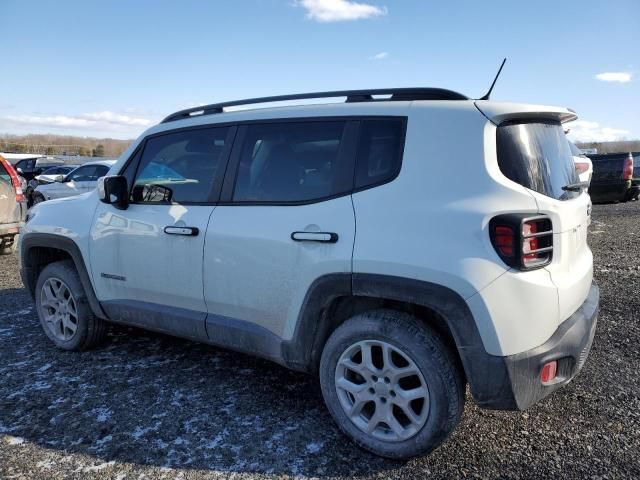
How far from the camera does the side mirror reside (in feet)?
11.8

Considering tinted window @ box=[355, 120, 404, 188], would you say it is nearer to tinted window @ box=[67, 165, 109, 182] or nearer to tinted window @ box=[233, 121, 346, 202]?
tinted window @ box=[233, 121, 346, 202]

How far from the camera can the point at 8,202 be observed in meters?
7.95

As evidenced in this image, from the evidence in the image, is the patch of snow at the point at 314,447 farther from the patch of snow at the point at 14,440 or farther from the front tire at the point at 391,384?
the patch of snow at the point at 14,440

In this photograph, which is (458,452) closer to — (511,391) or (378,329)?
(511,391)

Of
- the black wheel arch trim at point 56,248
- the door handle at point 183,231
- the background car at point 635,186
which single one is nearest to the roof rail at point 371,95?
the door handle at point 183,231

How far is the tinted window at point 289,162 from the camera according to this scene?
9.23 ft

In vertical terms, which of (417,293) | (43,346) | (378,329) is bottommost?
(43,346)

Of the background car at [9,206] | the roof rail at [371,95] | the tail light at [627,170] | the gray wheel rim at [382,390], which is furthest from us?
the tail light at [627,170]

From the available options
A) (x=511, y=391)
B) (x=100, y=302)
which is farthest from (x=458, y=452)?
(x=100, y=302)

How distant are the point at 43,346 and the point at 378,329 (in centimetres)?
320

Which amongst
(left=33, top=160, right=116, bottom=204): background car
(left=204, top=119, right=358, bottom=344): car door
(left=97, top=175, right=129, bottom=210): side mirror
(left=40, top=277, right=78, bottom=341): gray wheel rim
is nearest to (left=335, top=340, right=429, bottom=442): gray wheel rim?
(left=204, top=119, right=358, bottom=344): car door

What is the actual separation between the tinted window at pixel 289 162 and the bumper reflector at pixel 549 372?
53.5 inches

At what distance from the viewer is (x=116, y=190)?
11.8 ft

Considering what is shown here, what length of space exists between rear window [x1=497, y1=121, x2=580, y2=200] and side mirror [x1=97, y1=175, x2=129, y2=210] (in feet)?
8.48
